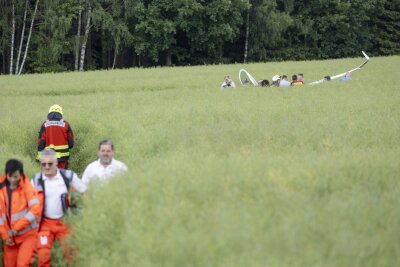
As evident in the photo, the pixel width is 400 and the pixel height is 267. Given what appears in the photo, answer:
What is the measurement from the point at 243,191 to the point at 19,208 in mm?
2998

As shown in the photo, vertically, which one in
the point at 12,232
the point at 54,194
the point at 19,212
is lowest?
the point at 12,232

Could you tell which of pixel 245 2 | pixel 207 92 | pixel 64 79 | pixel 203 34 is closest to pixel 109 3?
pixel 203 34

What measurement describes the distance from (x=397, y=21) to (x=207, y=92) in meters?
53.3

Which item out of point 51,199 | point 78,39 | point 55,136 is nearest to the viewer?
point 51,199

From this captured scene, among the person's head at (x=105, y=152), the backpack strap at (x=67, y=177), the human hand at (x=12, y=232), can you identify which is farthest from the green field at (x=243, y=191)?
the human hand at (x=12, y=232)

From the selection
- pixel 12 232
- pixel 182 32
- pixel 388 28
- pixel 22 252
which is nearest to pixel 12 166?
pixel 12 232

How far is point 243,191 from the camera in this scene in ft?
18.7

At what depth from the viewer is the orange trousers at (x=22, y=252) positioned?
21.7 ft

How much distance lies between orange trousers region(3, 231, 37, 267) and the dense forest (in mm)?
37623

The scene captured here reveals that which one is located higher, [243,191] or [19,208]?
[243,191]

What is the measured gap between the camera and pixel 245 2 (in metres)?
50.2

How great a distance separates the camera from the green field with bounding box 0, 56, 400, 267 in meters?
4.41

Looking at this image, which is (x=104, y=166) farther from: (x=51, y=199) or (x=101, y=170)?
(x=51, y=199)

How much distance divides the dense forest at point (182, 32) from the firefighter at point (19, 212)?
37.7 meters
